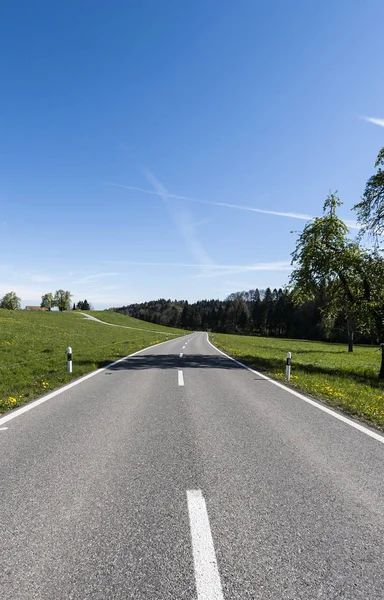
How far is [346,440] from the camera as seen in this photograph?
5.46 meters

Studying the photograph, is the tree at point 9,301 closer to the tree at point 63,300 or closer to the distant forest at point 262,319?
the tree at point 63,300

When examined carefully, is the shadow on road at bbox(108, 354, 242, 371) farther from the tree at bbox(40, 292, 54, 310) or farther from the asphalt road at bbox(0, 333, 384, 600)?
the tree at bbox(40, 292, 54, 310)

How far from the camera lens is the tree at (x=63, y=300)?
126625 mm

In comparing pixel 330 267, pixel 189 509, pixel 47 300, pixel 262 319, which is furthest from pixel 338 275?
pixel 47 300

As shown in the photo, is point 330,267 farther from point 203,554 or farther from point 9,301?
point 9,301

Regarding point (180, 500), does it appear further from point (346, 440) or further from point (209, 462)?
point (346, 440)

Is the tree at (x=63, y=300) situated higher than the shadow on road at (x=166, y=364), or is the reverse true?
the tree at (x=63, y=300)

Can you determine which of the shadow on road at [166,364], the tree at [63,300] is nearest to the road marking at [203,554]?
the shadow on road at [166,364]

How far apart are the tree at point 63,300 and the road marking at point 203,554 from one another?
132 metres

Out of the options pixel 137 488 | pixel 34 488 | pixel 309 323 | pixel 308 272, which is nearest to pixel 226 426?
pixel 137 488

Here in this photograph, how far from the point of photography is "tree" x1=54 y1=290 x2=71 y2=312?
12662 centimetres

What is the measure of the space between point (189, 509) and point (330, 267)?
15599mm

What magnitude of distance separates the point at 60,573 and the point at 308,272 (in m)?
17.3

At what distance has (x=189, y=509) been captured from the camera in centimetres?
327
